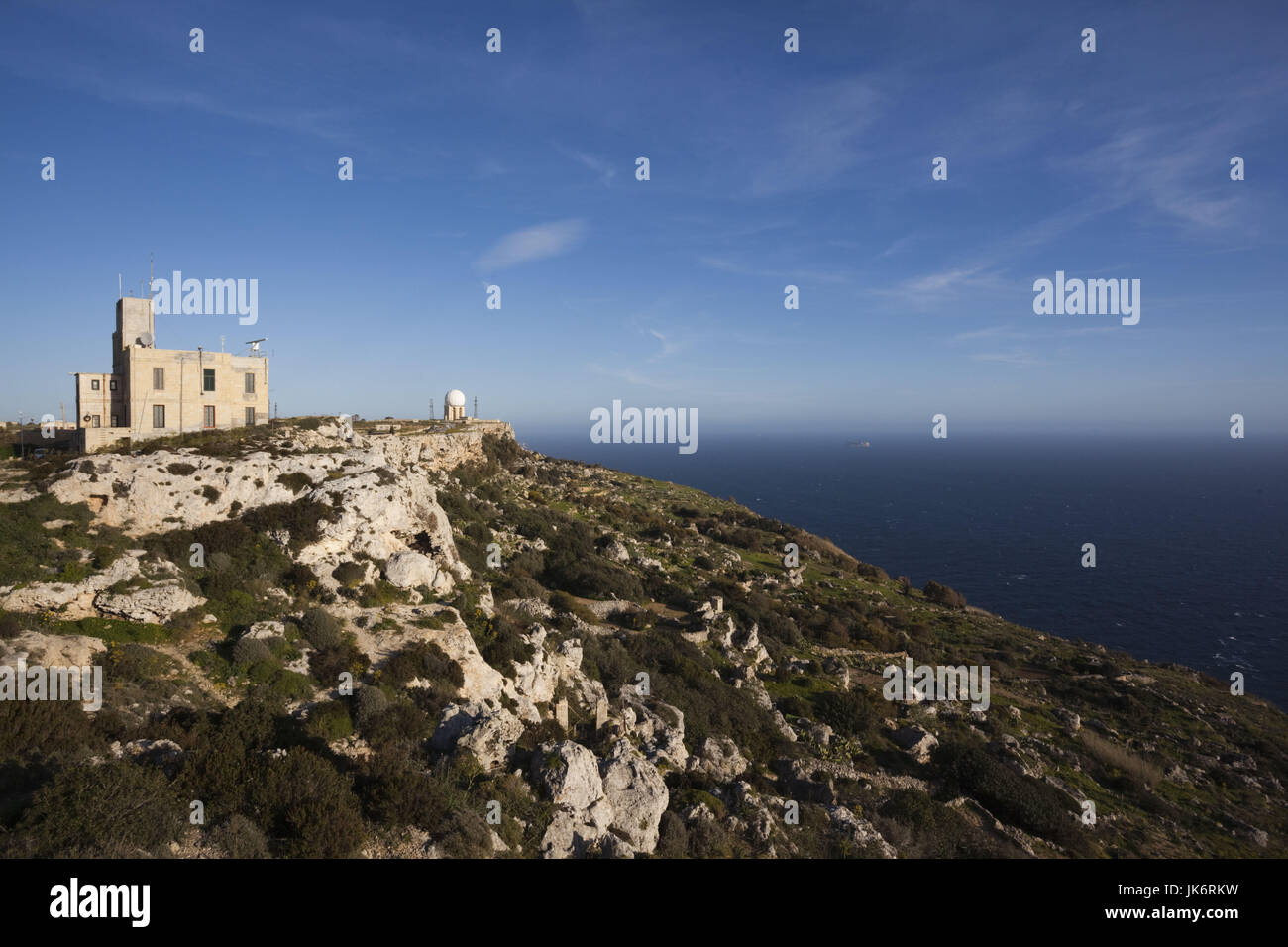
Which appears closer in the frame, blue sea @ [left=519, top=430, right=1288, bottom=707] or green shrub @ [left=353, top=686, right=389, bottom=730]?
green shrub @ [left=353, top=686, right=389, bottom=730]

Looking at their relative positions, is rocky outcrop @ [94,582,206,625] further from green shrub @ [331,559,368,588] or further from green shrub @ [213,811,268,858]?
green shrub @ [213,811,268,858]

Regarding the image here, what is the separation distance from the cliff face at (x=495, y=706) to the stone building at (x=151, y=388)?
4.53m

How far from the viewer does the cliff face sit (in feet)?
41.7

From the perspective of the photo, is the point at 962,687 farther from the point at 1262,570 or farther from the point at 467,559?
the point at 1262,570

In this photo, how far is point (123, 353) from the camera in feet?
101

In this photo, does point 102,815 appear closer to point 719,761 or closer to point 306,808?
point 306,808

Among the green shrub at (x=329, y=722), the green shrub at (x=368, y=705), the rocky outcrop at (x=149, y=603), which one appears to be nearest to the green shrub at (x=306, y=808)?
the green shrub at (x=329, y=722)

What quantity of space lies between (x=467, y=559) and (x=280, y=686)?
47.8 ft

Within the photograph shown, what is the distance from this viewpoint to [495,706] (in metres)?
18.9

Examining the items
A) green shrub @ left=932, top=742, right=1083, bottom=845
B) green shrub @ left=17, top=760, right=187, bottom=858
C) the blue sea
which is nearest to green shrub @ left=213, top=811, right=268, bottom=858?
green shrub @ left=17, top=760, right=187, bottom=858

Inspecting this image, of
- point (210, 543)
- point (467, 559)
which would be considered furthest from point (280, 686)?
point (467, 559)

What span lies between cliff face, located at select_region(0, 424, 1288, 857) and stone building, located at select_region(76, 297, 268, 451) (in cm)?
453

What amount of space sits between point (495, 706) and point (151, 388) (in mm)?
26919
